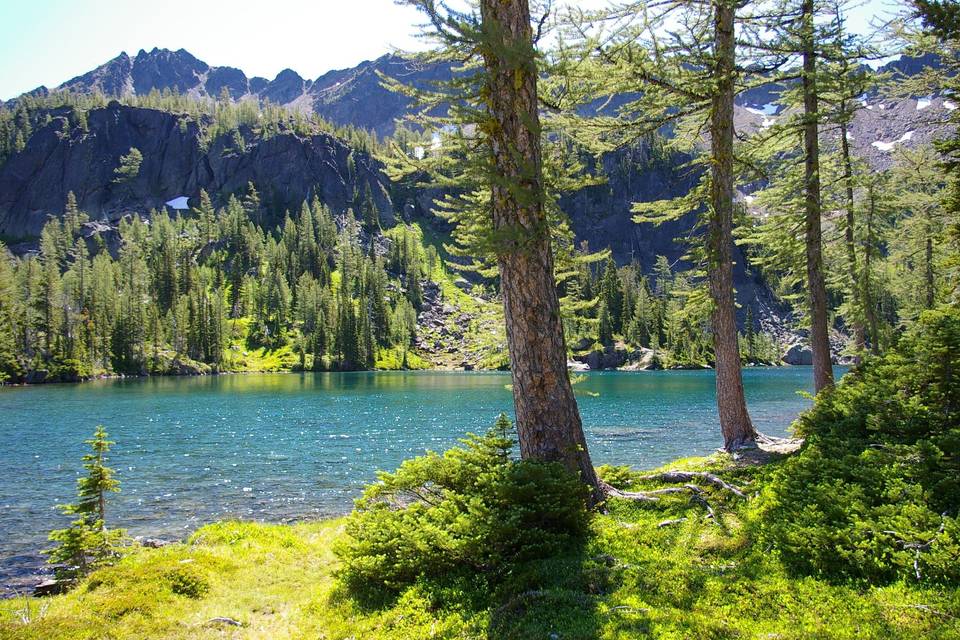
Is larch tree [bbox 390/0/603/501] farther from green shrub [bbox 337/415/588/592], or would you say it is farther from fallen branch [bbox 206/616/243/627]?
fallen branch [bbox 206/616/243/627]

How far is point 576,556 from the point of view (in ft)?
24.5

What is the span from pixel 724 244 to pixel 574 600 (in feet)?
34.8

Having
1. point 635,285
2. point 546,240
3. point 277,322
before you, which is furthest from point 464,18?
point 635,285

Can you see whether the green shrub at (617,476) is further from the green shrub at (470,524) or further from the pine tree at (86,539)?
the pine tree at (86,539)

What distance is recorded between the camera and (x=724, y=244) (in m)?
13.9

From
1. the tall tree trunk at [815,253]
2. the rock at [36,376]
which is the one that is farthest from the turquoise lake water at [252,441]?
the rock at [36,376]

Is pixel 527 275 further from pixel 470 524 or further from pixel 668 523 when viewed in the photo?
pixel 668 523

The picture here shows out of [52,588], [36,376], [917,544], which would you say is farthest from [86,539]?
[36,376]

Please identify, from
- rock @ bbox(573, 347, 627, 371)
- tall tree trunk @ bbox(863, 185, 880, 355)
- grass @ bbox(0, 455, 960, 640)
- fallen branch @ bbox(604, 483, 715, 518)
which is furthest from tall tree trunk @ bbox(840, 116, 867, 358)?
rock @ bbox(573, 347, 627, 371)

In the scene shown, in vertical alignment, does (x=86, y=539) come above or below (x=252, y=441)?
above

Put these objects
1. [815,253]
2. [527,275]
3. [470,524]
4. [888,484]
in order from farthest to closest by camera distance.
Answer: [815,253] → [527,275] → [470,524] → [888,484]

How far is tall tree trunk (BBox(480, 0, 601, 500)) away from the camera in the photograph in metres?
8.86

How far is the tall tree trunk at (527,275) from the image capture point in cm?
886

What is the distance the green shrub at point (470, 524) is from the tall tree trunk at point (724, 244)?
306 inches
